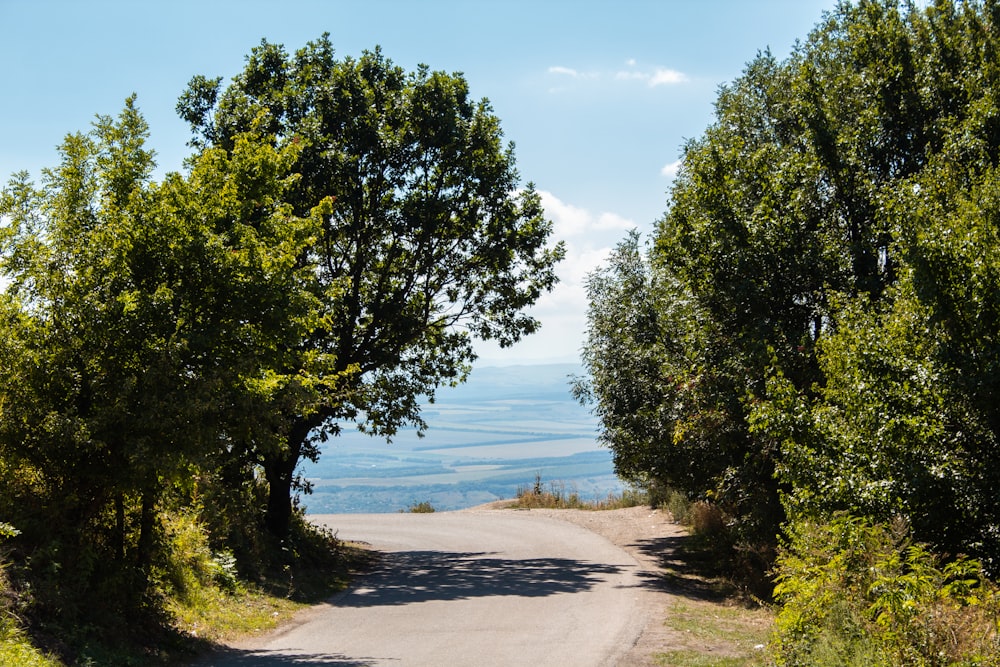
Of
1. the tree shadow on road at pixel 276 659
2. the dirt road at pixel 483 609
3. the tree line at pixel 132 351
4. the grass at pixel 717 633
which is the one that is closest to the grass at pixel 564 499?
the dirt road at pixel 483 609

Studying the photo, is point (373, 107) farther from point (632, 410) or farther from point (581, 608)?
point (581, 608)

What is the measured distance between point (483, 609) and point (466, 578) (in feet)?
12.4

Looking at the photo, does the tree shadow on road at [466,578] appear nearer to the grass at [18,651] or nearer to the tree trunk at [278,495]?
the tree trunk at [278,495]

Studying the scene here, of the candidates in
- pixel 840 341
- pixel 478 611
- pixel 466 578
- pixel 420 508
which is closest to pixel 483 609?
pixel 478 611

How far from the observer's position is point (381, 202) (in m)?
20.5

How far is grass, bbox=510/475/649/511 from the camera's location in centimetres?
3403

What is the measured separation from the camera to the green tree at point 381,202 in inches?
773

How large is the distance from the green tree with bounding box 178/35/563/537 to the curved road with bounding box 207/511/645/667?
4.21 metres

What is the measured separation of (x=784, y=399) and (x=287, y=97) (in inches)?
552

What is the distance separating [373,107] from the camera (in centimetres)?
2003

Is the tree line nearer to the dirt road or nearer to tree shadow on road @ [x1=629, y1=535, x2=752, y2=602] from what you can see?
the dirt road

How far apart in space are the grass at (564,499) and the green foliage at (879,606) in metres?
23.5

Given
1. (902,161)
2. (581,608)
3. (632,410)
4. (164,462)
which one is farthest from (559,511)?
(164,462)

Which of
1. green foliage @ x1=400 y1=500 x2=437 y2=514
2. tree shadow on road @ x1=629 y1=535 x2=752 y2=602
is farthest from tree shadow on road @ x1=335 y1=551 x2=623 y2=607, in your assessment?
green foliage @ x1=400 y1=500 x2=437 y2=514
